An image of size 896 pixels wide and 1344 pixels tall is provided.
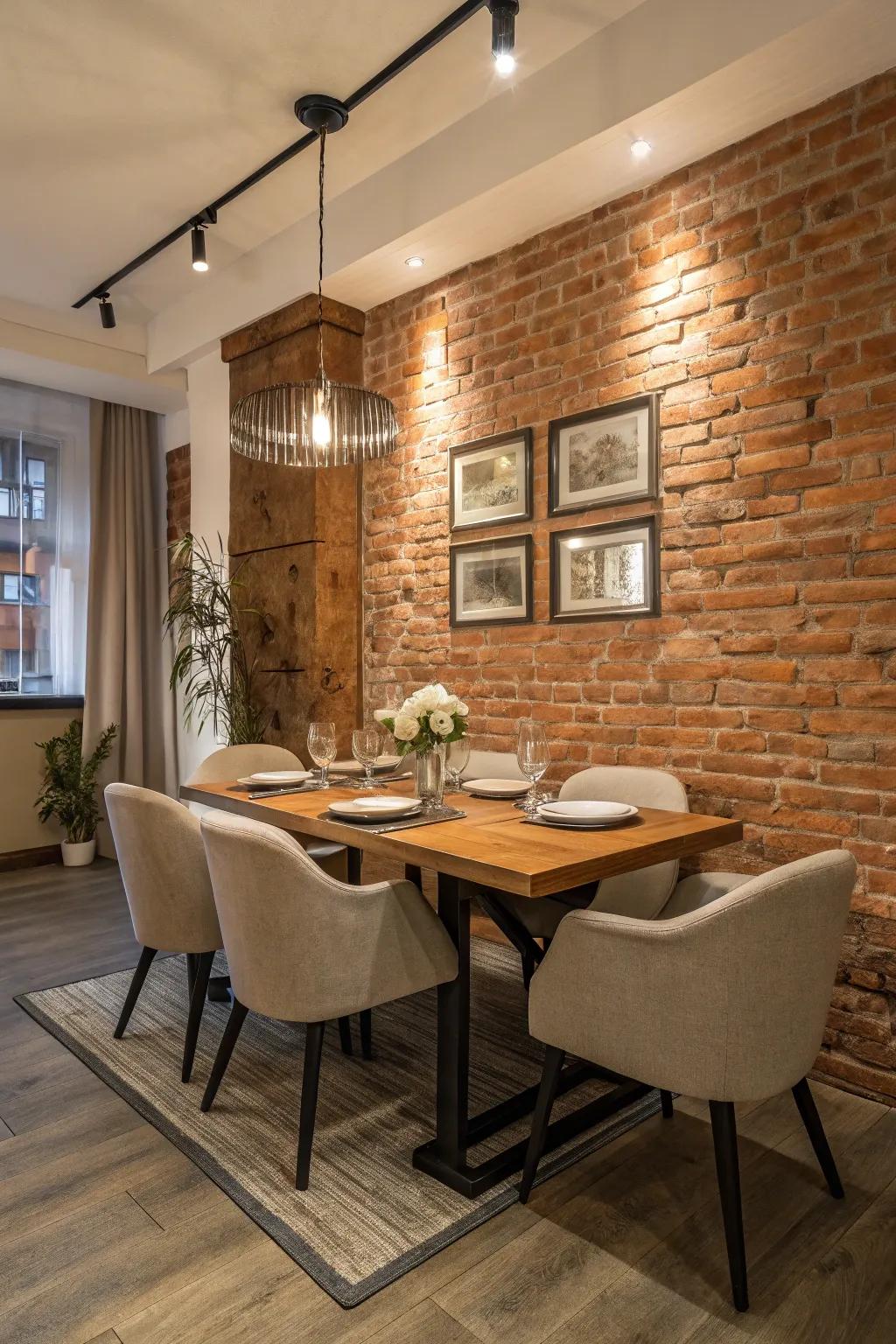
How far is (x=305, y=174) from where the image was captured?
3422 millimetres

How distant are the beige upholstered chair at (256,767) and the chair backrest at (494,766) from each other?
0.61m

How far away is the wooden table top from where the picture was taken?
5.59 feet

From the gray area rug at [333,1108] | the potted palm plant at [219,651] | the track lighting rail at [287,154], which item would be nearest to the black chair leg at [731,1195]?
the gray area rug at [333,1108]

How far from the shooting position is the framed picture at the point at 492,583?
11.0 ft

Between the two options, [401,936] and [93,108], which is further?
[93,108]

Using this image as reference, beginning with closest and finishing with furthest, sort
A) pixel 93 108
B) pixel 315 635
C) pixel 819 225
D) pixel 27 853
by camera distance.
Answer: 1. pixel 819 225
2. pixel 93 108
3. pixel 315 635
4. pixel 27 853

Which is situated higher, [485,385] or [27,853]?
[485,385]

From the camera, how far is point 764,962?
1.48 meters

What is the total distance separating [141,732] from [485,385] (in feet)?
10.4

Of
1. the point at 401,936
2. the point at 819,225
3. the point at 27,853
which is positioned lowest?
the point at 27,853

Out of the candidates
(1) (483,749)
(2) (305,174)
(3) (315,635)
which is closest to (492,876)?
(1) (483,749)

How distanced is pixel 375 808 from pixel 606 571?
1321mm

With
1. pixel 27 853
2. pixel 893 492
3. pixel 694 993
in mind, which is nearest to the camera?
pixel 694 993

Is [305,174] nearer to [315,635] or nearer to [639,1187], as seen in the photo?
[315,635]
